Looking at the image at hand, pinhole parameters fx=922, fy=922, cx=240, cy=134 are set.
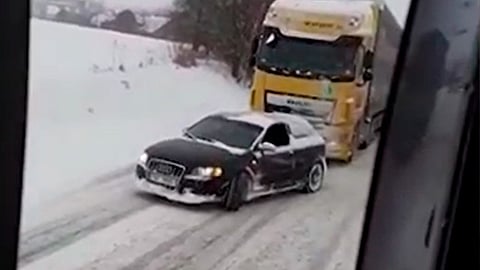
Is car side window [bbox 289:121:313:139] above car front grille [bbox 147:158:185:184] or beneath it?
above

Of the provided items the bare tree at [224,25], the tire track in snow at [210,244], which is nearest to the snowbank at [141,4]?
the bare tree at [224,25]

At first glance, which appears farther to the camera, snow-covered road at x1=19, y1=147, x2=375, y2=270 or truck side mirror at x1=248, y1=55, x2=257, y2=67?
truck side mirror at x1=248, y1=55, x2=257, y2=67

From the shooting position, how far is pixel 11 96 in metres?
0.79

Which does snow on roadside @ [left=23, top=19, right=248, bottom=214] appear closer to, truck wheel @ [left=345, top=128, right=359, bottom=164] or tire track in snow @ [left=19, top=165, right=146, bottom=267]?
tire track in snow @ [left=19, top=165, right=146, bottom=267]

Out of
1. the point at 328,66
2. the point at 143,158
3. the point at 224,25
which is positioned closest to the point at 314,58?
the point at 328,66

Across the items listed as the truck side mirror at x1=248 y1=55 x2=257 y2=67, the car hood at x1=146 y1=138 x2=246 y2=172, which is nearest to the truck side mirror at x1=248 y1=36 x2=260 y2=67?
the truck side mirror at x1=248 y1=55 x2=257 y2=67

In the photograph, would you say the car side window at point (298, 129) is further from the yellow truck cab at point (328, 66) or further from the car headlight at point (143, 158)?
the car headlight at point (143, 158)

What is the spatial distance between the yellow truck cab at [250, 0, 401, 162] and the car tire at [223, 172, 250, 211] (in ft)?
0.29

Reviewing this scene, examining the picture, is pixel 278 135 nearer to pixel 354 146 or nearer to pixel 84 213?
pixel 354 146

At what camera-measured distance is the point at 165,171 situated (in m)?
0.96

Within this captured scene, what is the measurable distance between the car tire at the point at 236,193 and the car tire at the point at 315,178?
87mm

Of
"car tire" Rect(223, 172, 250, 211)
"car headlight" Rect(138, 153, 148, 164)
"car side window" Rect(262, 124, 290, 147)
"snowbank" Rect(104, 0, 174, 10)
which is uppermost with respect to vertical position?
"snowbank" Rect(104, 0, 174, 10)

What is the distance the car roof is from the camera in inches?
39.4

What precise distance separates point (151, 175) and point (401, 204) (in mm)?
259
